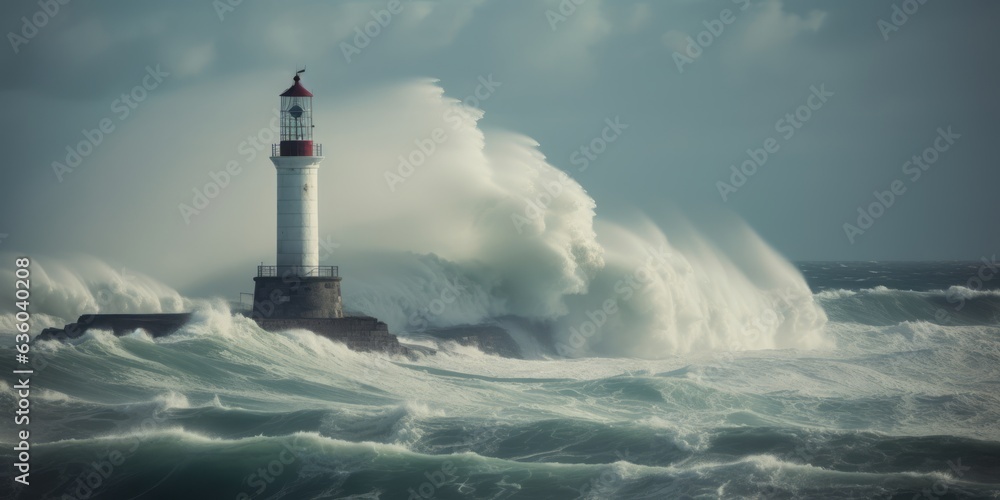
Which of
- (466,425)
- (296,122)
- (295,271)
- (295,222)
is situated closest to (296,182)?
(295,222)

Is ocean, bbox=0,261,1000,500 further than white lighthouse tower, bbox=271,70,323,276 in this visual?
No

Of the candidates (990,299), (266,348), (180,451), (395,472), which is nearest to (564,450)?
(395,472)

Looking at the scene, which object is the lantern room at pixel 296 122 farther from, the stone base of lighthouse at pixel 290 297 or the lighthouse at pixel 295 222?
the stone base of lighthouse at pixel 290 297

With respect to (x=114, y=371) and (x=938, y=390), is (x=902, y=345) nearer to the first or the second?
(x=938, y=390)

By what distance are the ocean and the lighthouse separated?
1034mm

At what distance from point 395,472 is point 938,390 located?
12.6m

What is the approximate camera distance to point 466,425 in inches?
762

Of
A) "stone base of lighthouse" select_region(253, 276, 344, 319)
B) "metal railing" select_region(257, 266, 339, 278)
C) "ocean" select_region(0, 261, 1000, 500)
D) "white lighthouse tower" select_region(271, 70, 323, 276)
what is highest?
"white lighthouse tower" select_region(271, 70, 323, 276)

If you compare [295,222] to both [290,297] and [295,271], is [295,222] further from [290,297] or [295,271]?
[290,297]

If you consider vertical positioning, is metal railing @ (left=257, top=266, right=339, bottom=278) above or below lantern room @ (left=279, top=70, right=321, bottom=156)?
below

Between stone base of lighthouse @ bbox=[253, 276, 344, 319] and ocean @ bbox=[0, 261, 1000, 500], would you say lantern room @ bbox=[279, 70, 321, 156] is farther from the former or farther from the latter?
ocean @ bbox=[0, 261, 1000, 500]

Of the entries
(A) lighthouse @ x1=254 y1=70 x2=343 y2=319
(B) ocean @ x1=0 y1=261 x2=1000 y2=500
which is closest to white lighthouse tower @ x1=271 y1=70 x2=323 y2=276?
(A) lighthouse @ x1=254 y1=70 x2=343 y2=319

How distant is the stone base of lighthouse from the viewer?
27.3 metres

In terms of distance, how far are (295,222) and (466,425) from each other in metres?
9.50
